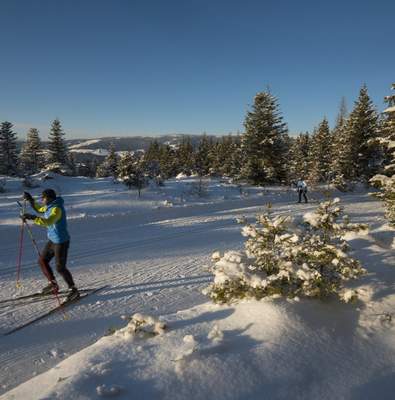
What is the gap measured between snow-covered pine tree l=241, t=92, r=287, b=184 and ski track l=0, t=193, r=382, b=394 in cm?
1570

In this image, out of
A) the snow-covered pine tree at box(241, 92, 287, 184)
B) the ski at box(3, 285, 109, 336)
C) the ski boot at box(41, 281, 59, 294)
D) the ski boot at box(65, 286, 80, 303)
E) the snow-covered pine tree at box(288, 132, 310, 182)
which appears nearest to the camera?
the ski at box(3, 285, 109, 336)

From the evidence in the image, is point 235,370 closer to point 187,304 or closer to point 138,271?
point 187,304

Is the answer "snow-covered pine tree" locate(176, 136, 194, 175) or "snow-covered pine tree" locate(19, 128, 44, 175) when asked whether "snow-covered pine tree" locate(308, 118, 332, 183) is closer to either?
"snow-covered pine tree" locate(176, 136, 194, 175)

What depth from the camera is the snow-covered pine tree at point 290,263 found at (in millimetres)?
4344

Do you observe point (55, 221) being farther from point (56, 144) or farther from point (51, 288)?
point (56, 144)

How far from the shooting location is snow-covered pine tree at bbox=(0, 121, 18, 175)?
134ft

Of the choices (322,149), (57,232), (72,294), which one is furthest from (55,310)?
(322,149)

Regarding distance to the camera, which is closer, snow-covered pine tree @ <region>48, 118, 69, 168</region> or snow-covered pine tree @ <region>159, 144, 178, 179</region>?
snow-covered pine tree @ <region>48, 118, 69, 168</region>

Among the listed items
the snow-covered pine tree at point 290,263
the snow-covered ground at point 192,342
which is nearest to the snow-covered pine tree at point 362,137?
the snow-covered ground at point 192,342

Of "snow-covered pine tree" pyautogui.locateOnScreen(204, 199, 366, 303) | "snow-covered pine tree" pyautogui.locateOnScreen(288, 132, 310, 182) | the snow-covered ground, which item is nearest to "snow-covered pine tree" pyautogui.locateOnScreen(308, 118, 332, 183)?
"snow-covered pine tree" pyautogui.locateOnScreen(288, 132, 310, 182)

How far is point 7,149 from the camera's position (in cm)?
4125

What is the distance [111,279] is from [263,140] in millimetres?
24447

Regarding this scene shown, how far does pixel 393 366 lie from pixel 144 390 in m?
2.60

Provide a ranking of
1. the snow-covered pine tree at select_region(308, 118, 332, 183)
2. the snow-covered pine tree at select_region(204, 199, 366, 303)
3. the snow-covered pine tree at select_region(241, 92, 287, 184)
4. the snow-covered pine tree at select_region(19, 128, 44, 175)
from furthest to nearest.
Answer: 1. the snow-covered pine tree at select_region(19, 128, 44, 175)
2. the snow-covered pine tree at select_region(308, 118, 332, 183)
3. the snow-covered pine tree at select_region(241, 92, 287, 184)
4. the snow-covered pine tree at select_region(204, 199, 366, 303)
